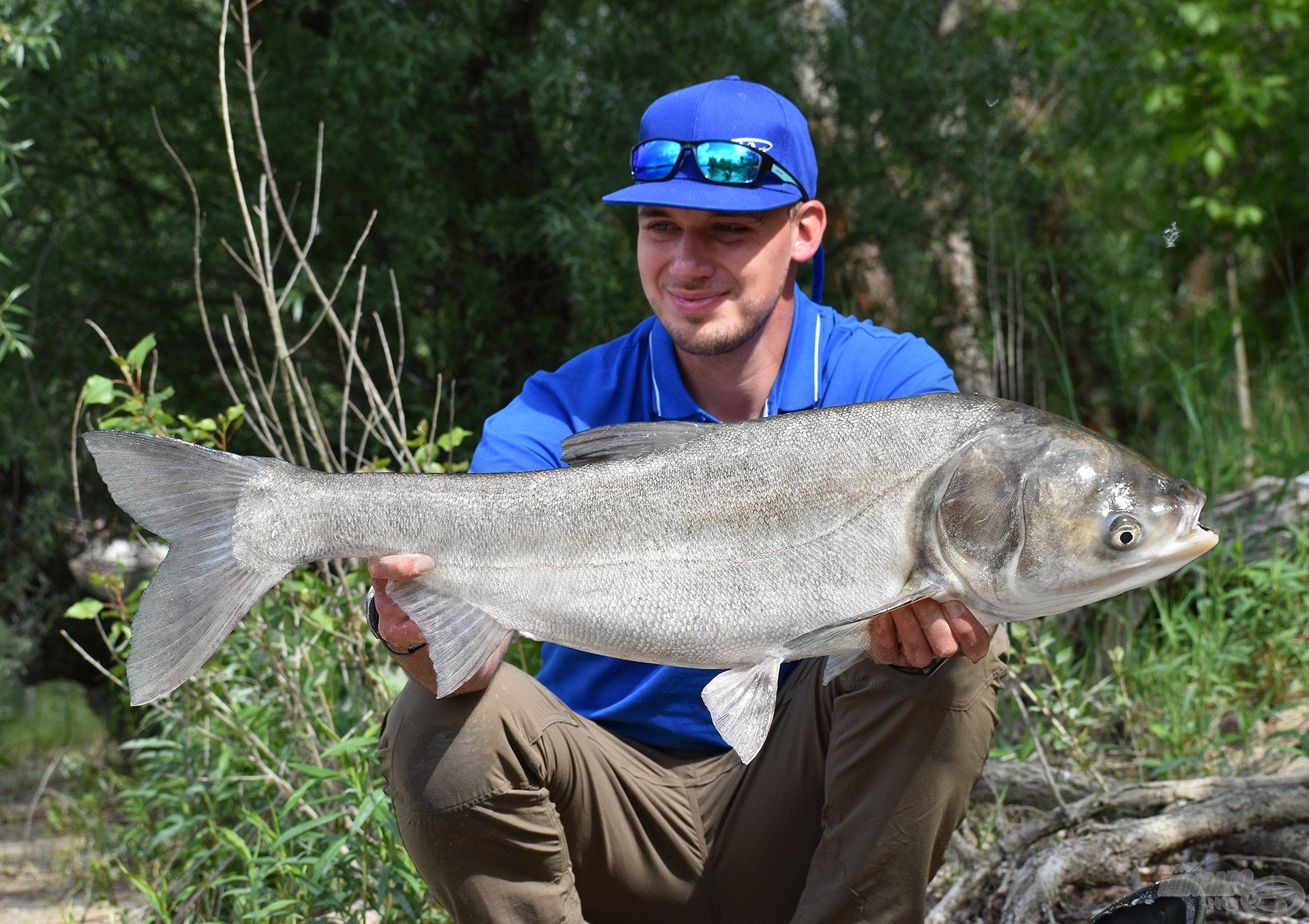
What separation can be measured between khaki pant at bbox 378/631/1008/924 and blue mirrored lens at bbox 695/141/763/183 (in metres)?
1.19

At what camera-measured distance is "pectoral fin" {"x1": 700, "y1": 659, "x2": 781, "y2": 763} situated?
2.40 metres

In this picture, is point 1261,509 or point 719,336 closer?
point 719,336

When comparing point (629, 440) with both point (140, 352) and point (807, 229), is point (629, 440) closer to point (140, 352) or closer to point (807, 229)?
point (807, 229)

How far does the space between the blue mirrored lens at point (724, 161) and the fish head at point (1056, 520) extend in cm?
106

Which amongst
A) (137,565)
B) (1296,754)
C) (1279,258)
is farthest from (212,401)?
(1279,258)

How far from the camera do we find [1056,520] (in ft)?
7.47

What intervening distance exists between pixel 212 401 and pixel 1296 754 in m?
5.14

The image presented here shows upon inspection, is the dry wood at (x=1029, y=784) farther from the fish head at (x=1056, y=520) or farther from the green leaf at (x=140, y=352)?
the green leaf at (x=140, y=352)

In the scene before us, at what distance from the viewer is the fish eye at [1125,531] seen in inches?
88.4

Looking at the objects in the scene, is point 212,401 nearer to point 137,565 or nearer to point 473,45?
point 137,565

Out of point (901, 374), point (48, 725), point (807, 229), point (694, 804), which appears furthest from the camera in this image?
point (48, 725)

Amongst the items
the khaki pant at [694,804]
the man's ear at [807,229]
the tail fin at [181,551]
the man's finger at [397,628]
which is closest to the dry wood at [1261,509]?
the man's ear at [807,229]

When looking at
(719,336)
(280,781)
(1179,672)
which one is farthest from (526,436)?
(1179,672)

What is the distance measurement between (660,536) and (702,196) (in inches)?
38.2
